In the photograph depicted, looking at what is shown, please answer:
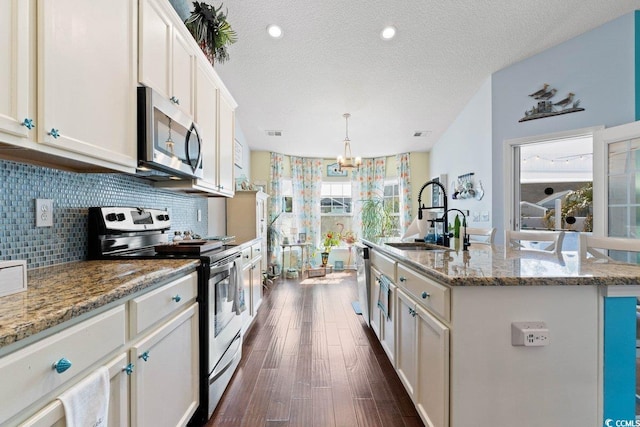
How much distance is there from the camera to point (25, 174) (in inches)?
47.1

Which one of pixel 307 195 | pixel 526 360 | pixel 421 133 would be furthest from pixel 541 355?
pixel 307 195

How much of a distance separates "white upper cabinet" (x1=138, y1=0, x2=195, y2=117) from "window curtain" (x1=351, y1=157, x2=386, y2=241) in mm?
4865

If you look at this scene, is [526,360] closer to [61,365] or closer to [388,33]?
[61,365]

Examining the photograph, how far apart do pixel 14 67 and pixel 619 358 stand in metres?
2.33

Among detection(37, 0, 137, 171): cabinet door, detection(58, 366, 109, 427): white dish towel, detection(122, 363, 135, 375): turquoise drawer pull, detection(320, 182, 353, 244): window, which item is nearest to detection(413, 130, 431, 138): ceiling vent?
detection(320, 182, 353, 244): window

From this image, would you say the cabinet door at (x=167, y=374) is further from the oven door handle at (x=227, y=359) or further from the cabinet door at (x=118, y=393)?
the oven door handle at (x=227, y=359)

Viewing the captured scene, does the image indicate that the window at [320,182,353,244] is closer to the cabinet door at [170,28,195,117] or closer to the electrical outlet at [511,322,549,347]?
the cabinet door at [170,28,195,117]

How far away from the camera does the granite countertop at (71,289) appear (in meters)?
0.64

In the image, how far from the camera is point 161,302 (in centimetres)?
118

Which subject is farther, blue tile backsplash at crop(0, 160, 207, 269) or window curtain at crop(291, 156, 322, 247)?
window curtain at crop(291, 156, 322, 247)

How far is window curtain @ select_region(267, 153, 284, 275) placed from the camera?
18.2 feet

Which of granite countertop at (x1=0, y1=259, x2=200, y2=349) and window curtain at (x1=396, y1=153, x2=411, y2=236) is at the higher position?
window curtain at (x1=396, y1=153, x2=411, y2=236)

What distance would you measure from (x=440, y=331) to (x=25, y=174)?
189 centimetres

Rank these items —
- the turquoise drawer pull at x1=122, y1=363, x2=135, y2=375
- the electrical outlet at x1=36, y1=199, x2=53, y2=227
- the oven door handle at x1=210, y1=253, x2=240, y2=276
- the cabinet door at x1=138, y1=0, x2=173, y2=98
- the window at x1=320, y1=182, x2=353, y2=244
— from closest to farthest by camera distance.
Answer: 1. the turquoise drawer pull at x1=122, y1=363, x2=135, y2=375
2. the electrical outlet at x1=36, y1=199, x2=53, y2=227
3. the cabinet door at x1=138, y1=0, x2=173, y2=98
4. the oven door handle at x1=210, y1=253, x2=240, y2=276
5. the window at x1=320, y1=182, x2=353, y2=244
